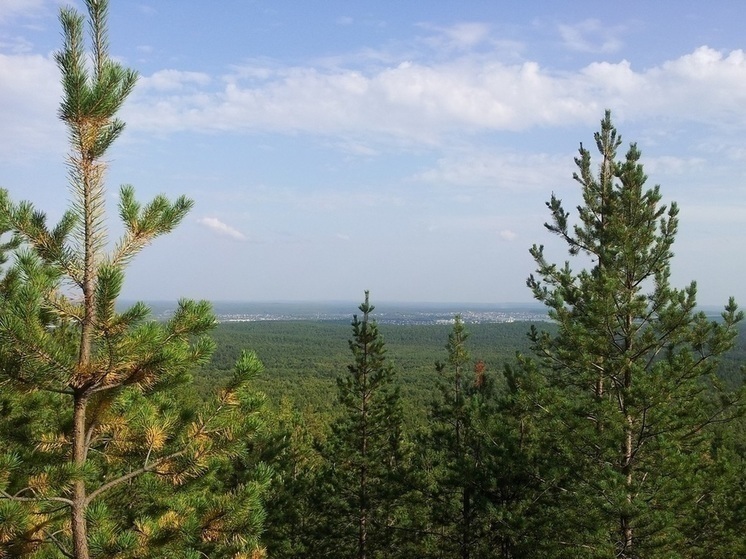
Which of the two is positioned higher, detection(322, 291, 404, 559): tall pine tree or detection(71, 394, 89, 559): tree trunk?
detection(71, 394, 89, 559): tree trunk

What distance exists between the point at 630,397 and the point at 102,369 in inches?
285

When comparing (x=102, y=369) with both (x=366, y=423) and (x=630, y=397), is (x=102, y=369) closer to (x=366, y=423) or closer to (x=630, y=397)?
(x=630, y=397)

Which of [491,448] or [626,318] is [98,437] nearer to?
[626,318]

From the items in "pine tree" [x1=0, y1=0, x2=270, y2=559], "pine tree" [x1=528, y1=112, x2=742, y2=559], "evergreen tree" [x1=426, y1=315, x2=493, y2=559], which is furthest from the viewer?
"evergreen tree" [x1=426, y1=315, x2=493, y2=559]

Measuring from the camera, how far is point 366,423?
50.6ft

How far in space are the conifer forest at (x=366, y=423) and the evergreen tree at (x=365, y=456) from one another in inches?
2.6

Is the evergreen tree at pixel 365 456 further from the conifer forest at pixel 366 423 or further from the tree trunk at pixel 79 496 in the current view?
the tree trunk at pixel 79 496

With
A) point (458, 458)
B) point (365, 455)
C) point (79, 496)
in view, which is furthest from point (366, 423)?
point (79, 496)

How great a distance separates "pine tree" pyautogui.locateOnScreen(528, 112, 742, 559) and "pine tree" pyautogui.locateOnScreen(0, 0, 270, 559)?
229 inches

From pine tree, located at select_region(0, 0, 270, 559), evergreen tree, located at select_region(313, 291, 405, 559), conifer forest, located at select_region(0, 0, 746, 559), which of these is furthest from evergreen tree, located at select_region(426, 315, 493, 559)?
pine tree, located at select_region(0, 0, 270, 559)

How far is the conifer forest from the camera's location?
3.44 m

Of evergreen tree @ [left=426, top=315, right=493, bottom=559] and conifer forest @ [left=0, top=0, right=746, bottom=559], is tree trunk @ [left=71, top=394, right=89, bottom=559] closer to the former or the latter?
conifer forest @ [left=0, top=0, right=746, bottom=559]

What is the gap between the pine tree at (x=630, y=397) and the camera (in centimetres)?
756

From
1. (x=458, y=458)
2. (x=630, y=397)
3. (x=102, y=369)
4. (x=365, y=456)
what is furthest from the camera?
(x=365, y=456)
